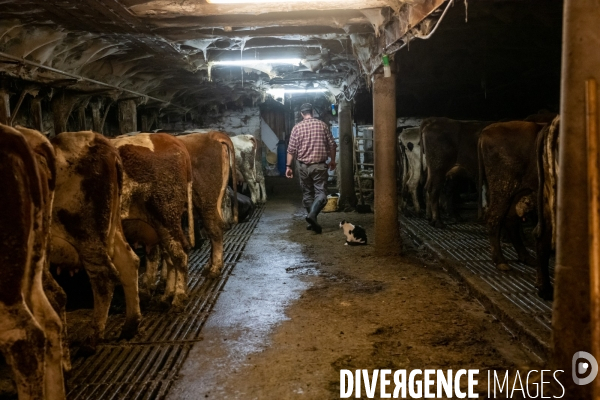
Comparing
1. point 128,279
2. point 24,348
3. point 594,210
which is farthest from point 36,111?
point 594,210

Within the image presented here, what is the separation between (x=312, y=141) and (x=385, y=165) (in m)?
2.45

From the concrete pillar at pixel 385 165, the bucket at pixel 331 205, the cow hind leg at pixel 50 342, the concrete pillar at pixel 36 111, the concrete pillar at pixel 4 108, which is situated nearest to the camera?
the cow hind leg at pixel 50 342

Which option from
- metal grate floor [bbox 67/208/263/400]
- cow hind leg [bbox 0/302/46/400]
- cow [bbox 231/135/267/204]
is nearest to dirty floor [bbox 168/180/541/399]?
metal grate floor [bbox 67/208/263/400]

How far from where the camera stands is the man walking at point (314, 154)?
9.75 metres

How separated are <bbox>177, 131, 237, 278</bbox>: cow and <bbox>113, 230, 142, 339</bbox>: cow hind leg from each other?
193 cm

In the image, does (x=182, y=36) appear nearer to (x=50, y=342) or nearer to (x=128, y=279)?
(x=128, y=279)

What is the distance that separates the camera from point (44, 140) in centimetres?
363

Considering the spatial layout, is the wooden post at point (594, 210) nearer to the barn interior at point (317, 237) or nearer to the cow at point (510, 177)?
the barn interior at point (317, 237)

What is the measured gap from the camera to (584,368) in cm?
282

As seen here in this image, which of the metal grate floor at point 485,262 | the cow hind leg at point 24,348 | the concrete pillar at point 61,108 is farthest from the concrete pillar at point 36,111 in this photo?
the metal grate floor at point 485,262

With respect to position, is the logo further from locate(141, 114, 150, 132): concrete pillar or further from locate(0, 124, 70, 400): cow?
locate(141, 114, 150, 132): concrete pillar

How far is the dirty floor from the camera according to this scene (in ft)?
12.8

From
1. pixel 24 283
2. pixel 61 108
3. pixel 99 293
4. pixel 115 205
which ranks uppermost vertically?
pixel 61 108

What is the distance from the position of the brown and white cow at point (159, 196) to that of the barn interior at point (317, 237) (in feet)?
1.70
